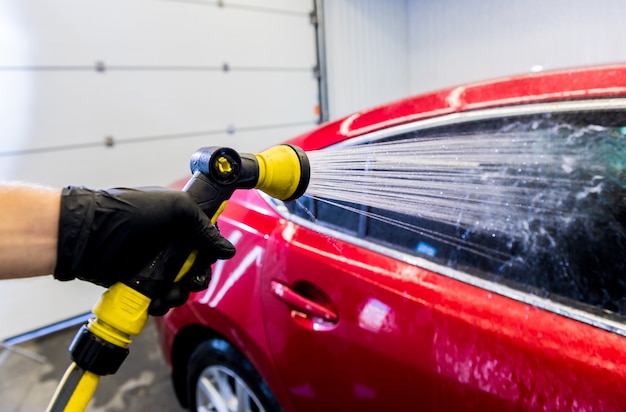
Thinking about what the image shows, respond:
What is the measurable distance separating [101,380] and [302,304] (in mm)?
1895

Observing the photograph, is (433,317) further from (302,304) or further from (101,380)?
(101,380)

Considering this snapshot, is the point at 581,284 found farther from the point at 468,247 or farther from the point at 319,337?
the point at 319,337

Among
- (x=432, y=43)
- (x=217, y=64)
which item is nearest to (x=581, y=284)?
(x=217, y=64)

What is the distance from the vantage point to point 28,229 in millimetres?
735

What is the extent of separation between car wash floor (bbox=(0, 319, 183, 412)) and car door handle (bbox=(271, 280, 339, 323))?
137cm

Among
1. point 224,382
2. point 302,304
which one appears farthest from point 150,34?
point 302,304

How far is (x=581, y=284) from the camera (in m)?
0.97

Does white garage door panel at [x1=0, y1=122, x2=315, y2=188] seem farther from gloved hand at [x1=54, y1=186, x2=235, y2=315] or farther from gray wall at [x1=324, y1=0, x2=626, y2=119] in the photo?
gloved hand at [x1=54, y1=186, x2=235, y2=315]

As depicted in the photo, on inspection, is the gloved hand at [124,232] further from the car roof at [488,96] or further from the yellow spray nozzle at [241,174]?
the car roof at [488,96]

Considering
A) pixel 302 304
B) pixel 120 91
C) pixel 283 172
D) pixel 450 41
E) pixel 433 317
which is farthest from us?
pixel 450 41

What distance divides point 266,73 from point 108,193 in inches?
150

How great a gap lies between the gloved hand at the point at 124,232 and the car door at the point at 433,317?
53 cm

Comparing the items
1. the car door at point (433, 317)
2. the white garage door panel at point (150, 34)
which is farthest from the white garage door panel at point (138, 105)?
the car door at point (433, 317)

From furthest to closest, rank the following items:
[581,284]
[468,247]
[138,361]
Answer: [138,361]
[468,247]
[581,284]
